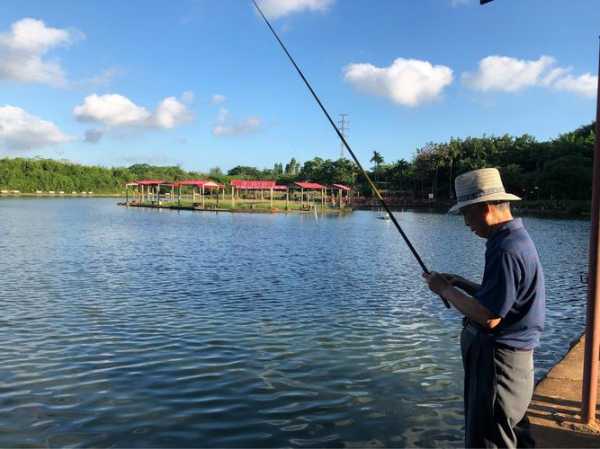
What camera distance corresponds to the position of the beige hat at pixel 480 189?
279cm

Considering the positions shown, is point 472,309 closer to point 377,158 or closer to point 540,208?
point 540,208

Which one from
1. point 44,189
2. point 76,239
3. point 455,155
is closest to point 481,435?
point 76,239

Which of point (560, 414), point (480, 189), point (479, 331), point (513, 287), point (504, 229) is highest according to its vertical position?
point (480, 189)

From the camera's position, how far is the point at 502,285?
8.38ft

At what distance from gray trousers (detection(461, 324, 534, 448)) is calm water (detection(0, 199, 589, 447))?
2322 mm

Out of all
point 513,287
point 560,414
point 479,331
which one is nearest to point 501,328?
point 479,331

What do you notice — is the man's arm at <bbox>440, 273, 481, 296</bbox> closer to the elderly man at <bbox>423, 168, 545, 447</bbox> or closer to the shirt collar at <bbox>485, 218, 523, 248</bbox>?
the elderly man at <bbox>423, 168, 545, 447</bbox>

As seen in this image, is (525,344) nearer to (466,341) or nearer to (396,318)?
(466,341)

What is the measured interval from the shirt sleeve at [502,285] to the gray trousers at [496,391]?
0.72ft

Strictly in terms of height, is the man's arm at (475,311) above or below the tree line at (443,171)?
below

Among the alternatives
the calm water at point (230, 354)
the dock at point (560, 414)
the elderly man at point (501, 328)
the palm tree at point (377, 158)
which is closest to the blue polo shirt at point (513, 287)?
the elderly man at point (501, 328)

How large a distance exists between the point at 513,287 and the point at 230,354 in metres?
5.59

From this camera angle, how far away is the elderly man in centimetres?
257

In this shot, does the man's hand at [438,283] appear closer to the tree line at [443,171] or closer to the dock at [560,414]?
the dock at [560,414]
